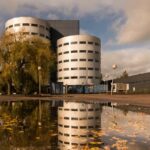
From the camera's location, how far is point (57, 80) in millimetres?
123000

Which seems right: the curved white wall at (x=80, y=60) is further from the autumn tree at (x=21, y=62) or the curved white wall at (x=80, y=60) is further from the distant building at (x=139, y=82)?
the autumn tree at (x=21, y=62)

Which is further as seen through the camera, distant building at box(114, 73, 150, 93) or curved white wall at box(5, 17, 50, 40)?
curved white wall at box(5, 17, 50, 40)

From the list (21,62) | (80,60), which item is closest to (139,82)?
(80,60)

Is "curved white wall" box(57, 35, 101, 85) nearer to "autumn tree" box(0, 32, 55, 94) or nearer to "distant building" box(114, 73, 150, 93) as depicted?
"distant building" box(114, 73, 150, 93)

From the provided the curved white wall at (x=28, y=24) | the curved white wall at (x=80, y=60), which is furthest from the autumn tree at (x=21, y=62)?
the curved white wall at (x=80, y=60)

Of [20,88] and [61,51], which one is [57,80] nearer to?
[61,51]

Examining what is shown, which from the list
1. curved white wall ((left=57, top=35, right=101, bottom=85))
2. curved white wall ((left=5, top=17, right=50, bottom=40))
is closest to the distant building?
curved white wall ((left=57, top=35, right=101, bottom=85))

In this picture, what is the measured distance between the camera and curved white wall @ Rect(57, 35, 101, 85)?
116438 mm

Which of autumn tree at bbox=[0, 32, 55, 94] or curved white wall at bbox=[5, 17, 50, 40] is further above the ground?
curved white wall at bbox=[5, 17, 50, 40]

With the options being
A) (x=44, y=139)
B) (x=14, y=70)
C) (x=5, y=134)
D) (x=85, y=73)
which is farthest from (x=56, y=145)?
(x=85, y=73)

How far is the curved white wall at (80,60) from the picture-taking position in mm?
116438

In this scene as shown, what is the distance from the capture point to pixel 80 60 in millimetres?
116500

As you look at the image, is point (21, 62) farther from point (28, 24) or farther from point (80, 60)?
point (28, 24)

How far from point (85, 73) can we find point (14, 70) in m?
67.6
